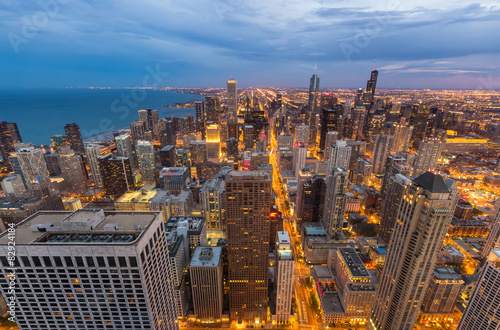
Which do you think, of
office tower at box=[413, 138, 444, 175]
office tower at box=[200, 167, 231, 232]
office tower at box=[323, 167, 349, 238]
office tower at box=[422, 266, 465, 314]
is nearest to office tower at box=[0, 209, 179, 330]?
office tower at box=[200, 167, 231, 232]

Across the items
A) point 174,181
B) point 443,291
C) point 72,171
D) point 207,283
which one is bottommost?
point 443,291

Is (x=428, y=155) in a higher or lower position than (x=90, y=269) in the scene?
lower

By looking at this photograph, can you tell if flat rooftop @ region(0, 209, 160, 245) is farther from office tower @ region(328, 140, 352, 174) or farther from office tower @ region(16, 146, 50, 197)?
office tower @ region(328, 140, 352, 174)

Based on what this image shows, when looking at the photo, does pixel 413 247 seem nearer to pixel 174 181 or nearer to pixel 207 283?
pixel 207 283

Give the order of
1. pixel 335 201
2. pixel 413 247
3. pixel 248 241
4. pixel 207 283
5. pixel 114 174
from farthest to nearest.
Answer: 1. pixel 114 174
2. pixel 335 201
3. pixel 207 283
4. pixel 248 241
5. pixel 413 247

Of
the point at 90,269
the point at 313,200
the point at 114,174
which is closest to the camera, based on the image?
the point at 90,269

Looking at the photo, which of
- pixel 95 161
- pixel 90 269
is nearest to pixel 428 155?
pixel 90 269

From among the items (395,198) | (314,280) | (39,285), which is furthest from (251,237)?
(395,198)

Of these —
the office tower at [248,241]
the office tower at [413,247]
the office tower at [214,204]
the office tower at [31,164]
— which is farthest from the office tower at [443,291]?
the office tower at [31,164]
